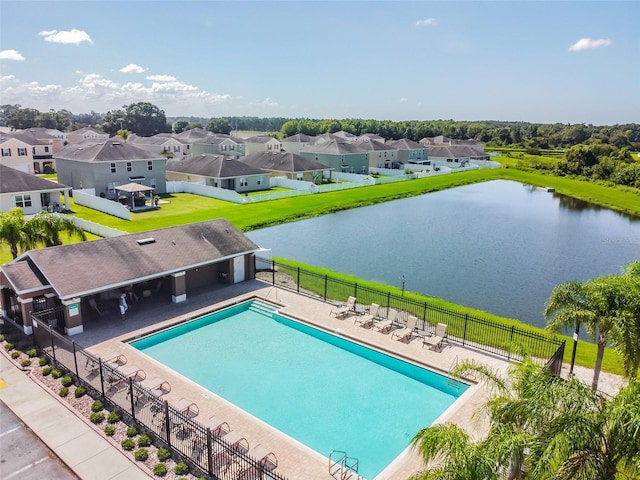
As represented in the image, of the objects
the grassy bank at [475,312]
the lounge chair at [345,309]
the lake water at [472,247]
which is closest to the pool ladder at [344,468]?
the grassy bank at [475,312]

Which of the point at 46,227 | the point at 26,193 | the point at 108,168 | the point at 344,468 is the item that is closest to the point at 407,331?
the point at 344,468

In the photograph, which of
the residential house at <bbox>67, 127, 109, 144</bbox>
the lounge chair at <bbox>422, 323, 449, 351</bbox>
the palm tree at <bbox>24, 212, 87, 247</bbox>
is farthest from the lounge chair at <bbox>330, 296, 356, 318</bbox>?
the residential house at <bbox>67, 127, 109, 144</bbox>

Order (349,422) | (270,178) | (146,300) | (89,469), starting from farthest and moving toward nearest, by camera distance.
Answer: (270,178) → (146,300) → (349,422) → (89,469)

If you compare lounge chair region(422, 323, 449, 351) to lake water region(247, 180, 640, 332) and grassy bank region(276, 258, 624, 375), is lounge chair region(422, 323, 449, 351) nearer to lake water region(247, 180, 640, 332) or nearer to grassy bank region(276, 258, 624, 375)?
grassy bank region(276, 258, 624, 375)

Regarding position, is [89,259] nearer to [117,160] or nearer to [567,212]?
[117,160]

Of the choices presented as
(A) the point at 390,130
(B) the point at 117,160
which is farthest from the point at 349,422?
(A) the point at 390,130

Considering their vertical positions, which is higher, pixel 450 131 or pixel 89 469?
pixel 450 131

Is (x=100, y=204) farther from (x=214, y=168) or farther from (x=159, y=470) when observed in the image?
(x=159, y=470)
